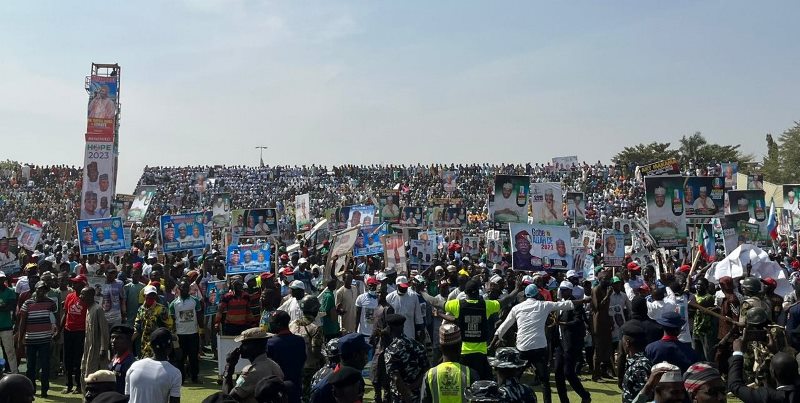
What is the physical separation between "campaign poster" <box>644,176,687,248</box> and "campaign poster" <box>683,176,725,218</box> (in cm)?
32

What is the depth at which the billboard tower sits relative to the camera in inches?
1064

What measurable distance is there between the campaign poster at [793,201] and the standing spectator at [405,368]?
19.5 metres

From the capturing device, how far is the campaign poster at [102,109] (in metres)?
27.3

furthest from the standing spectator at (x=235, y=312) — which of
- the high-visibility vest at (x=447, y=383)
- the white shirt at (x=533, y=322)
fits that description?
the high-visibility vest at (x=447, y=383)

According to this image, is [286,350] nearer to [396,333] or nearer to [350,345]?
[396,333]

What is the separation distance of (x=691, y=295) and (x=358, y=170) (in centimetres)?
4914

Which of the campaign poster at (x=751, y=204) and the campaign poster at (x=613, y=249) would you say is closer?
the campaign poster at (x=613, y=249)

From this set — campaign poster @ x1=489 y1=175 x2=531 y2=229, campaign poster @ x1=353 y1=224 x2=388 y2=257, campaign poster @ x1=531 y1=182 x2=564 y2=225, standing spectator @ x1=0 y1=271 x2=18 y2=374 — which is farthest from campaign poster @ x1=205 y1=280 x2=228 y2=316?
campaign poster @ x1=531 y1=182 x2=564 y2=225

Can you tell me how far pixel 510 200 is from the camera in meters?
22.0

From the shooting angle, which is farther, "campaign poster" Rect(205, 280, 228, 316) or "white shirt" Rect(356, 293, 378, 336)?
"campaign poster" Rect(205, 280, 228, 316)

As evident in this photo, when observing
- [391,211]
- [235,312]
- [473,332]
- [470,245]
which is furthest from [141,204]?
[473,332]

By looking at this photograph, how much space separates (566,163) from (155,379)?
53.3m

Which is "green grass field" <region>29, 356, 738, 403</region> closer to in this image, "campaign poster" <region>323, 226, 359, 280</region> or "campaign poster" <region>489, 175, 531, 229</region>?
"campaign poster" <region>323, 226, 359, 280</region>

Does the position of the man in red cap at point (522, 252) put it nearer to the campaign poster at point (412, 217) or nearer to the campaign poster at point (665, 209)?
the campaign poster at point (665, 209)
